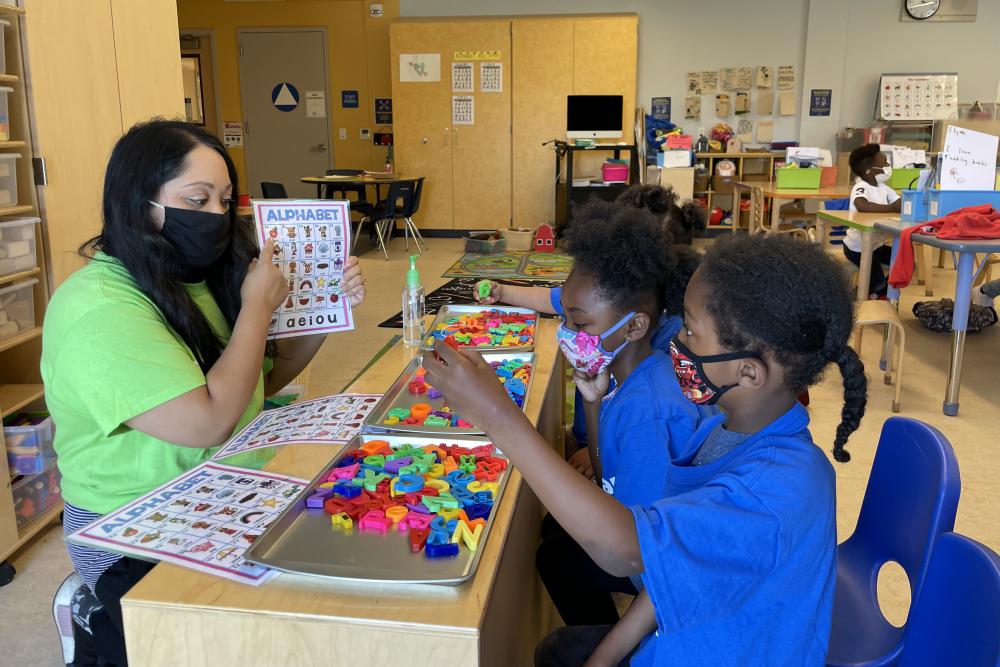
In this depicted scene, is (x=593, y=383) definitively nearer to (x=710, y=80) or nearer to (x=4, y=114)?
(x=4, y=114)

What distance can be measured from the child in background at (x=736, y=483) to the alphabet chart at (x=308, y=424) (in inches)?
23.7

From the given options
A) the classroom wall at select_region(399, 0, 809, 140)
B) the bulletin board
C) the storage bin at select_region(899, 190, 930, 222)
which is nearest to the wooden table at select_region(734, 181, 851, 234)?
the storage bin at select_region(899, 190, 930, 222)

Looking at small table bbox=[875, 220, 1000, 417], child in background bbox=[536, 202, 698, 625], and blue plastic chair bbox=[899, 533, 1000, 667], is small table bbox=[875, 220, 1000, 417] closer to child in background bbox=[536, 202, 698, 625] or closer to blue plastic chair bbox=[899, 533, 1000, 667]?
child in background bbox=[536, 202, 698, 625]

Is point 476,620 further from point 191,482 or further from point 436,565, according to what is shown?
point 191,482

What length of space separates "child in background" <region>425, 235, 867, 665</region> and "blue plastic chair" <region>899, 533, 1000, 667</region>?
0.18 metres

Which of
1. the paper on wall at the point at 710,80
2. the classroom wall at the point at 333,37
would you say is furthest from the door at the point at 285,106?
the paper on wall at the point at 710,80

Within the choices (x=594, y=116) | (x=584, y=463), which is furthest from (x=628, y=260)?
(x=594, y=116)

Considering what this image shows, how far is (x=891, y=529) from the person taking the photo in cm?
147

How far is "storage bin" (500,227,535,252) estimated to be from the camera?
844cm

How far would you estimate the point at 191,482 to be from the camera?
130 cm

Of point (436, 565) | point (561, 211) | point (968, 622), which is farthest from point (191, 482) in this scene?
point (561, 211)

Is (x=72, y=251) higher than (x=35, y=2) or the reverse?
the reverse

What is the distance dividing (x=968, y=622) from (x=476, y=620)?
2.17 feet

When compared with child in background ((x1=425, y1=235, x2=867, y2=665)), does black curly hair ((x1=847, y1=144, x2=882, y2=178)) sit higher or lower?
higher
